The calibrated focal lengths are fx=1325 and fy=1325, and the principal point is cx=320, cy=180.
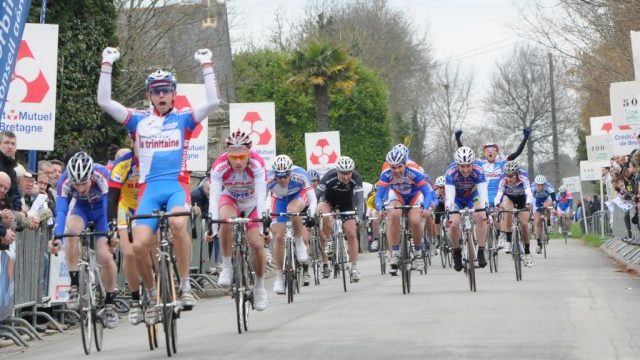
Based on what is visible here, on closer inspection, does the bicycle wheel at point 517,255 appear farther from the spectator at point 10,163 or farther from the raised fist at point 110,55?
the raised fist at point 110,55

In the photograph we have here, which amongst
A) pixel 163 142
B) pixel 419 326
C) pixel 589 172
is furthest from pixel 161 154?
pixel 589 172

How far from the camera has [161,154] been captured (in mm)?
12211

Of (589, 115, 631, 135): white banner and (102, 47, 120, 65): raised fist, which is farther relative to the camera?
(589, 115, 631, 135): white banner

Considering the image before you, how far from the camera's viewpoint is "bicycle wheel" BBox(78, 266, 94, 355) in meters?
12.6

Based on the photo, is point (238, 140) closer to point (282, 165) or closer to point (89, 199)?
point (89, 199)

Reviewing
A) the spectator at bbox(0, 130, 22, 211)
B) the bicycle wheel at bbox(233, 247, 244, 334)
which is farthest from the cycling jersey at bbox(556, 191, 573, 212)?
the bicycle wheel at bbox(233, 247, 244, 334)

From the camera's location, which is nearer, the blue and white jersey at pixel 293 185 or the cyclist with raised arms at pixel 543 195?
the blue and white jersey at pixel 293 185

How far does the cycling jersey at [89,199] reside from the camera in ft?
44.2

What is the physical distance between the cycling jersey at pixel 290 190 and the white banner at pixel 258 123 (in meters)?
8.54

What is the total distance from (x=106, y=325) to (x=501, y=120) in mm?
87357

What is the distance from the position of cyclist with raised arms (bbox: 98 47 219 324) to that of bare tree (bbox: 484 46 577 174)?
8539cm

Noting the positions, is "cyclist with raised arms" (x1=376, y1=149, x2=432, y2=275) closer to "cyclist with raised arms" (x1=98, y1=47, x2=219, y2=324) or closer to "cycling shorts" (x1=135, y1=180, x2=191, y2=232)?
"cyclist with raised arms" (x1=98, y1=47, x2=219, y2=324)

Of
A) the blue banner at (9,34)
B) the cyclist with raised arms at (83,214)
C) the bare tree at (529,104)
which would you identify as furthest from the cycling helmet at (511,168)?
the bare tree at (529,104)

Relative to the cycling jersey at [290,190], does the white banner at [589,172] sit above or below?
above
